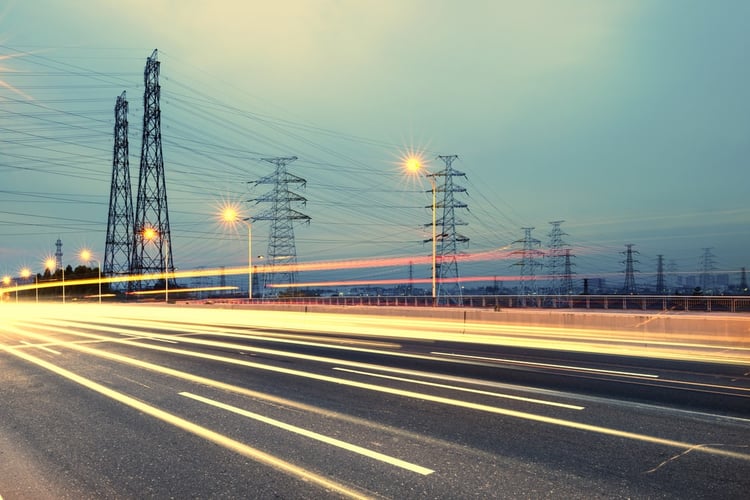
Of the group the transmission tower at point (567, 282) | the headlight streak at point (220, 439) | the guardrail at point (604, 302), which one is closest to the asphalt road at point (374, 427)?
the headlight streak at point (220, 439)

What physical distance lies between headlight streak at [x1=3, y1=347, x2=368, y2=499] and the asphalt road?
26 millimetres

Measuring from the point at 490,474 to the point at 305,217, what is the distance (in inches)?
2004

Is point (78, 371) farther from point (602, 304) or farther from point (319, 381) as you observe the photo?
point (602, 304)

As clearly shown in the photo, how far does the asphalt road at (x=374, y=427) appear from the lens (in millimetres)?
4820

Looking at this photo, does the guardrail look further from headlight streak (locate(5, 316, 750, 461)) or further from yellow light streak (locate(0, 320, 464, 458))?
headlight streak (locate(5, 316, 750, 461))

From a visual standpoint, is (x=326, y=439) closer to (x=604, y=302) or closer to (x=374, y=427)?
(x=374, y=427)

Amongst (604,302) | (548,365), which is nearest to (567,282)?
(604,302)

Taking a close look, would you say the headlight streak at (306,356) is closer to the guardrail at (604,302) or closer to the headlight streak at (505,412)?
the headlight streak at (505,412)

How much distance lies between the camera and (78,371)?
38.4ft

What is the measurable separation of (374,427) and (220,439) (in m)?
1.92

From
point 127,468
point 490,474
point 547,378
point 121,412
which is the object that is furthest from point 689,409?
point 121,412

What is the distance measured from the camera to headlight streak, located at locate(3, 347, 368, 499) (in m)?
4.78

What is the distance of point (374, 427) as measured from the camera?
669cm

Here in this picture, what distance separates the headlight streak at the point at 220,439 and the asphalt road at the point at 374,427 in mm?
26
